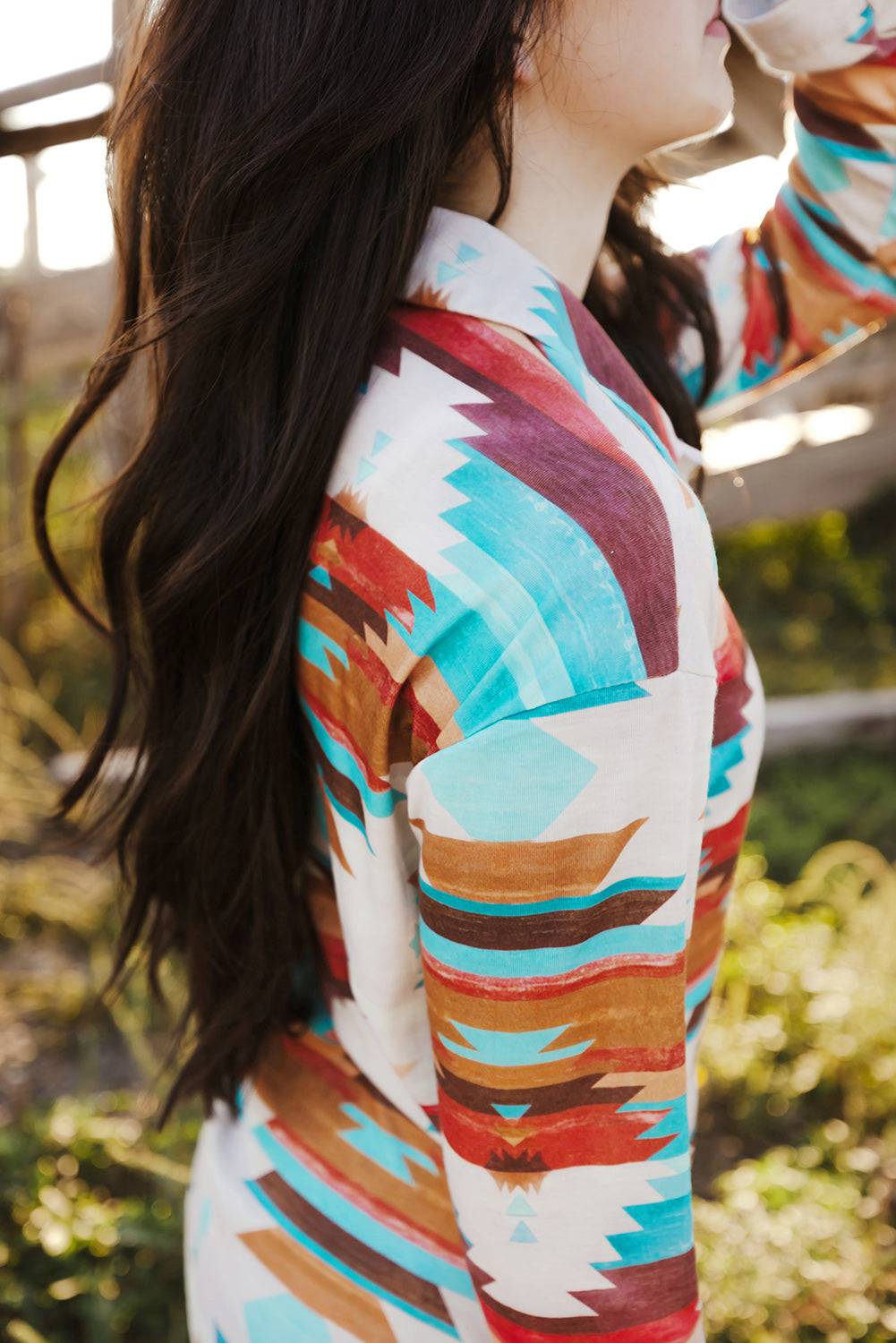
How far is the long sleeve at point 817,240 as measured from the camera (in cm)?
107

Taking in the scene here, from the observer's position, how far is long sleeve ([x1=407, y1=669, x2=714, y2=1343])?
0.65 metres

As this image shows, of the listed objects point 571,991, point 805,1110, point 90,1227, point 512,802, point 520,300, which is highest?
point 520,300

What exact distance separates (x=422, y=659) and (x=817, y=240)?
82 cm

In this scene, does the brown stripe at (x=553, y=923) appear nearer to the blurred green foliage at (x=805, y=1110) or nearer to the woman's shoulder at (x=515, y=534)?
the woman's shoulder at (x=515, y=534)

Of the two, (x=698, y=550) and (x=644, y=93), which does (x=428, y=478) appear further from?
(x=644, y=93)

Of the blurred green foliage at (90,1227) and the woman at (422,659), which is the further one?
the blurred green foliage at (90,1227)

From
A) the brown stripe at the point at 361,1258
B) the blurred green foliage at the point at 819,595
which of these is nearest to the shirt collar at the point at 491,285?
the brown stripe at the point at 361,1258

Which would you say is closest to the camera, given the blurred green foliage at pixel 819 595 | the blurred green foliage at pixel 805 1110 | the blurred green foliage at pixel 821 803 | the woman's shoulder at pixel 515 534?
the woman's shoulder at pixel 515 534

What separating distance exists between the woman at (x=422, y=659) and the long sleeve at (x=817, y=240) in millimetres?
28

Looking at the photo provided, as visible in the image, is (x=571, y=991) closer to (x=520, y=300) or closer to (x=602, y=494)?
(x=602, y=494)

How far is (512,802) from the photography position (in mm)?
645

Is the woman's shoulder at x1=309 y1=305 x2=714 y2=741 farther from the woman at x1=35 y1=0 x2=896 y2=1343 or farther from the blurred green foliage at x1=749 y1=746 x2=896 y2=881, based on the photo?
the blurred green foliage at x1=749 y1=746 x2=896 y2=881

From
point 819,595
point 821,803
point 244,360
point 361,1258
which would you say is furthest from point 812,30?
point 819,595

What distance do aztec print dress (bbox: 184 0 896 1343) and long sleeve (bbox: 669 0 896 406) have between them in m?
0.44
